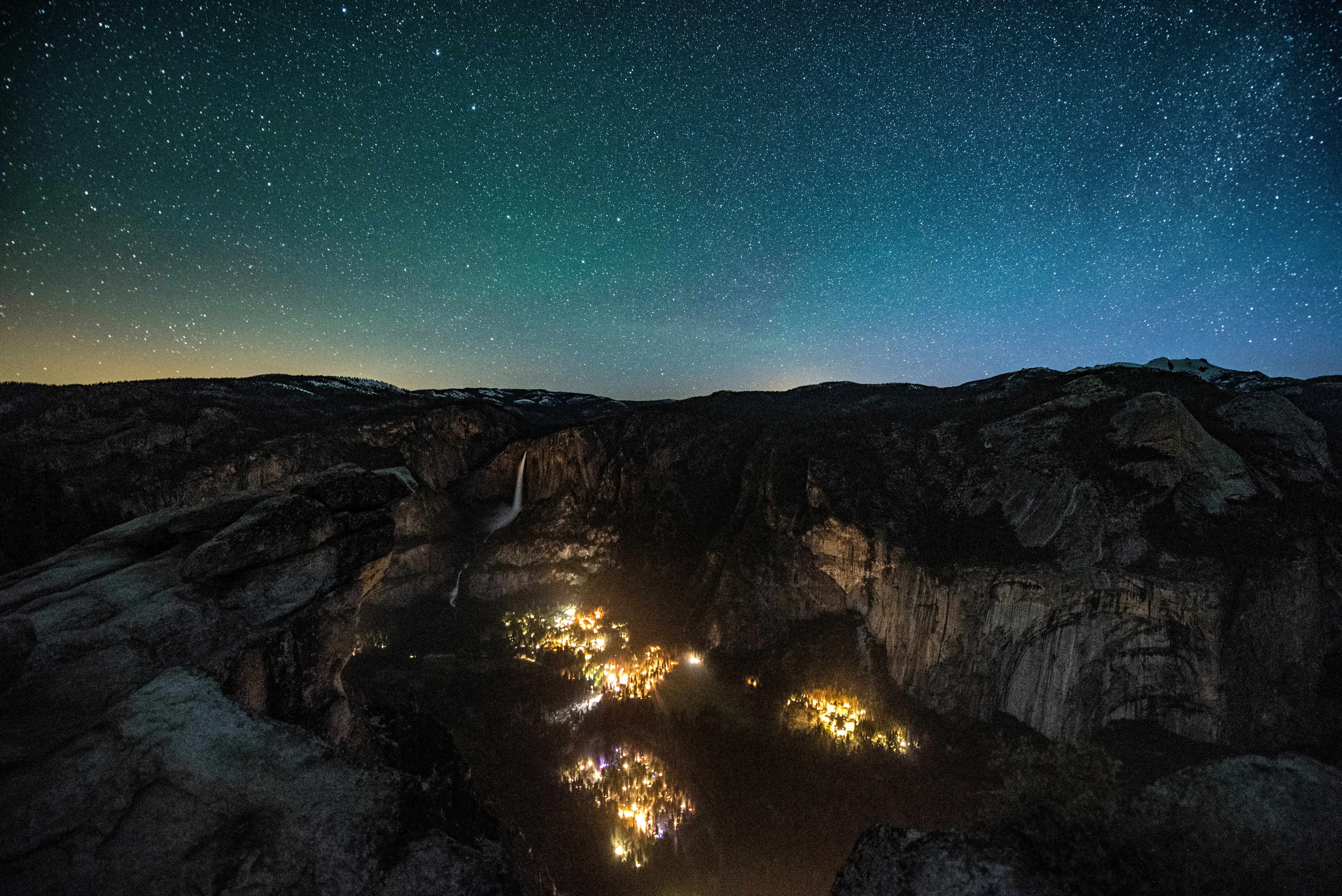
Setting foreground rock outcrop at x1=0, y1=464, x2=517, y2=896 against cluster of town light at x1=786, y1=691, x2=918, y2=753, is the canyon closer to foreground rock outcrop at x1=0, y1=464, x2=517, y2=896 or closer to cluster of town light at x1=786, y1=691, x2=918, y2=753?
foreground rock outcrop at x1=0, y1=464, x2=517, y2=896

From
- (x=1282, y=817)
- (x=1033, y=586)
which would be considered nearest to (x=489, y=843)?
(x=1282, y=817)

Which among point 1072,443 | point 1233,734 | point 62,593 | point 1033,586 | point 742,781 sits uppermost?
point 1072,443

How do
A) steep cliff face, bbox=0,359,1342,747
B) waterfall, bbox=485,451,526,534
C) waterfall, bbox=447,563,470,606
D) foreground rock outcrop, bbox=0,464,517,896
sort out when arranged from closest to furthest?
foreground rock outcrop, bbox=0,464,517,896, steep cliff face, bbox=0,359,1342,747, waterfall, bbox=447,563,470,606, waterfall, bbox=485,451,526,534

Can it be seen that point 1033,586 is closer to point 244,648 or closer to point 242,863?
point 242,863

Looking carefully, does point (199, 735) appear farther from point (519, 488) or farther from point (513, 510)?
point (519, 488)

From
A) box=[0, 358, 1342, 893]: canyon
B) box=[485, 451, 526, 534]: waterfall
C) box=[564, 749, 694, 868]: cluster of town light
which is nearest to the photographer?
box=[0, 358, 1342, 893]: canyon

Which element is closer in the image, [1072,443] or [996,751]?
[996,751]

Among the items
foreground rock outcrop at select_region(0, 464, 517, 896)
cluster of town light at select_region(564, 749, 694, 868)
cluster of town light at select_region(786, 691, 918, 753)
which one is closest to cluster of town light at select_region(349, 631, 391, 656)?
cluster of town light at select_region(564, 749, 694, 868)

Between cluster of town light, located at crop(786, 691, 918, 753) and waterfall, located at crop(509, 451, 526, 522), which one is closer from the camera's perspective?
cluster of town light, located at crop(786, 691, 918, 753)
